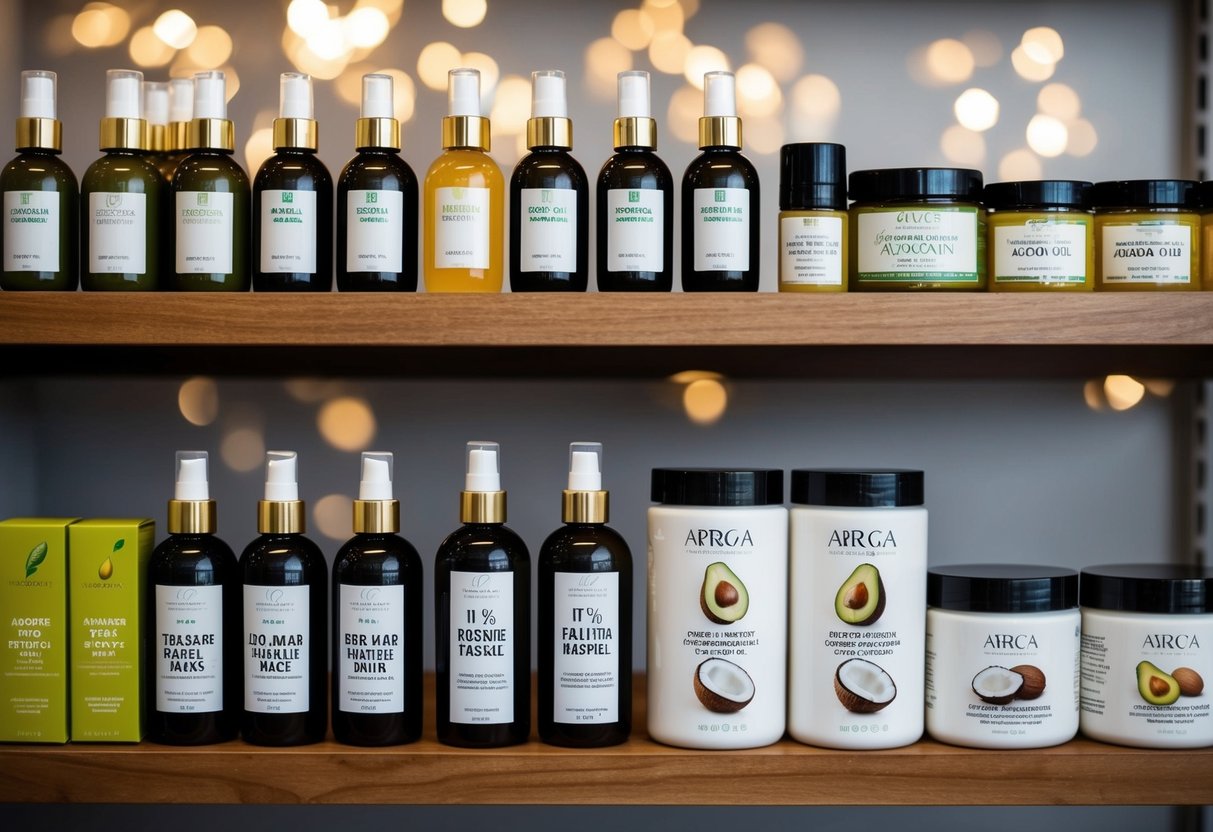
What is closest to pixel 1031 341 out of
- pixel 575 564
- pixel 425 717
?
pixel 575 564

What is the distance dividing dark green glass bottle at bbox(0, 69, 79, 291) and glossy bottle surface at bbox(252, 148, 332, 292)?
14cm

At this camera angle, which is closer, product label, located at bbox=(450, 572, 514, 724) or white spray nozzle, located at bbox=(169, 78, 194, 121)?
product label, located at bbox=(450, 572, 514, 724)

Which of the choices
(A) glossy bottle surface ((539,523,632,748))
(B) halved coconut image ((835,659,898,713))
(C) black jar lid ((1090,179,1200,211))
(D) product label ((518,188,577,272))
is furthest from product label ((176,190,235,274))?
(C) black jar lid ((1090,179,1200,211))

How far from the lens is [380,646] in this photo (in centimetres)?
88

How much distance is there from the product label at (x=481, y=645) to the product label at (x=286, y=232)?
0.88ft

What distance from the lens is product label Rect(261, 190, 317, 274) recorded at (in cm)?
90

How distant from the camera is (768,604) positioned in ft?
2.92

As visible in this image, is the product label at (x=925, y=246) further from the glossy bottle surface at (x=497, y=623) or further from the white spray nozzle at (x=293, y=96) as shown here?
the white spray nozzle at (x=293, y=96)

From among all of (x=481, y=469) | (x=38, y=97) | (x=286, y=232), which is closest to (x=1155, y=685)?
(x=481, y=469)

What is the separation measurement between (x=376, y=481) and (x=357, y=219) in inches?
8.0

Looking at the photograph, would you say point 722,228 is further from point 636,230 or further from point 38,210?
point 38,210

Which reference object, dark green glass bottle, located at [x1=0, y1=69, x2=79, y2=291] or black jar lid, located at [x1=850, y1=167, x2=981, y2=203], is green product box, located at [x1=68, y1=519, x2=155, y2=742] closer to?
dark green glass bottle, located at [x1=0, y1=69, x2=79, y2=291]

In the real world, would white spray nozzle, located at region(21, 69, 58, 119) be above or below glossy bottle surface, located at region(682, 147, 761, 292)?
above

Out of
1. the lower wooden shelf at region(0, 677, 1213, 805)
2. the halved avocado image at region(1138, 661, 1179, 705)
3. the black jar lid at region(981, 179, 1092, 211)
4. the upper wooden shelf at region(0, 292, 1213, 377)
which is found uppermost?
the black jar lid at region(981, 179, 1092, 211)
